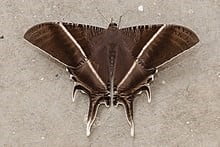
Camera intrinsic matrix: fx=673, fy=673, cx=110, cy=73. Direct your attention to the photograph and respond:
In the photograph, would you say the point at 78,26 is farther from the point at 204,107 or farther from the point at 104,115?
the point at 204,107

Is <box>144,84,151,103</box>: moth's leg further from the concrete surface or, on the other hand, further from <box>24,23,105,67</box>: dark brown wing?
<box>24,23,105,67</box>: dark brown wing

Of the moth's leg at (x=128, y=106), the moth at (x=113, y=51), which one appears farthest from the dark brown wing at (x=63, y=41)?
Answer: the moth's leg at (x=128, y=106)

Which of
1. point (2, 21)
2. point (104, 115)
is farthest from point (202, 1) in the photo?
point (2, 21)

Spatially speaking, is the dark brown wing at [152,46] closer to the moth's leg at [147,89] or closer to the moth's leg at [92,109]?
the moth's leg at [147,89]

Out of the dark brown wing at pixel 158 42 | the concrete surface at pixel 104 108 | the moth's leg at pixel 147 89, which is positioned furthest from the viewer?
the concrete surface at pixel 104 108

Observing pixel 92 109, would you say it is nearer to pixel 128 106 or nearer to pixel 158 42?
pixel 128 106

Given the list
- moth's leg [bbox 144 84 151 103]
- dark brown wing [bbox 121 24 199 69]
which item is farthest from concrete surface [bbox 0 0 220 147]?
dark brown wing [bbox 121 24 199 69]

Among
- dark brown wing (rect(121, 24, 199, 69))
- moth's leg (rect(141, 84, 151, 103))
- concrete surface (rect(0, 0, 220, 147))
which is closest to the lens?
dark brown wing (rect(121, 24, 199, 69))
